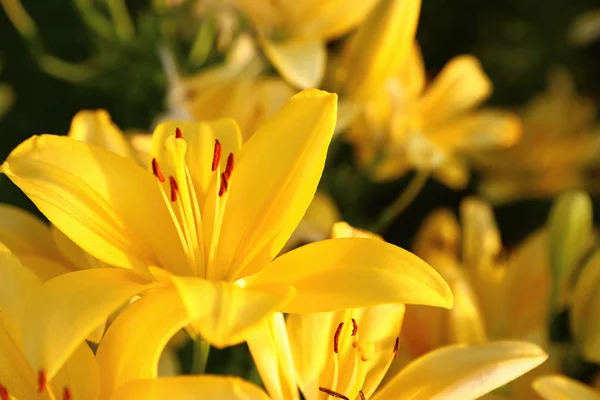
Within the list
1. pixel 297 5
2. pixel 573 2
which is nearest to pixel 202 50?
pixel 297 5

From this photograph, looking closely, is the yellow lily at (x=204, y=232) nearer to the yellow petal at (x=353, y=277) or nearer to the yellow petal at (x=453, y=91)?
the yellow petal at (x=353, y=277)

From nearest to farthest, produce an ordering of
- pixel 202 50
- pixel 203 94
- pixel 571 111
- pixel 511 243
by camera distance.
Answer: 1. pixel 203 94
2. pixel 202 50
3. pixel 511 243
4. pixel 571 111

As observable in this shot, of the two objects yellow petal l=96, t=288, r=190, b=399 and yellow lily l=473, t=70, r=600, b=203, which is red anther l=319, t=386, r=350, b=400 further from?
yellow lily l=473, t=70, r=600, b=203

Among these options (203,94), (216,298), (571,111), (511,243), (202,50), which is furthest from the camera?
(571,111)

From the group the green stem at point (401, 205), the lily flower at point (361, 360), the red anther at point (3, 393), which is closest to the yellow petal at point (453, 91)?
the green stem at point (401, 205)

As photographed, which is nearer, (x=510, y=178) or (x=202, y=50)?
(x=202, y=50)

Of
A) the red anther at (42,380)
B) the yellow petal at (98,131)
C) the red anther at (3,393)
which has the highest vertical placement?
the yellow petal at (98,131)

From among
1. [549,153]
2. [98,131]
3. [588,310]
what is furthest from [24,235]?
[549,153]

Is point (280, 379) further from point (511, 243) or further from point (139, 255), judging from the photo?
point (511, 243)
